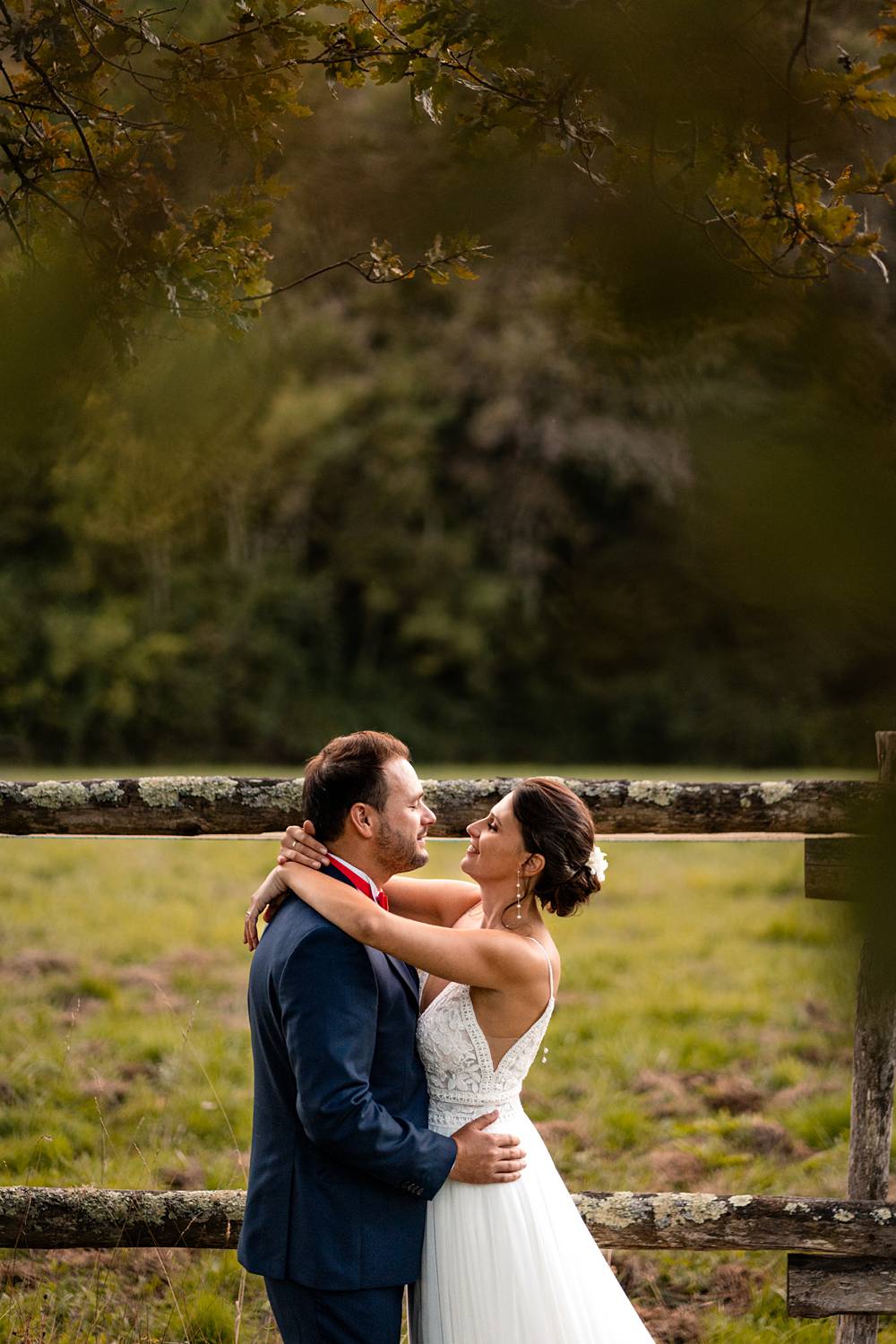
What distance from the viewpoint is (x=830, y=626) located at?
550 mm

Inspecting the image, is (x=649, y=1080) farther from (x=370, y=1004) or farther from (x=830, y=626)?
(x=830, y=626)

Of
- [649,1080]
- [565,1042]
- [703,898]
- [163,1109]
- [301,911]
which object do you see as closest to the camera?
[301,911]

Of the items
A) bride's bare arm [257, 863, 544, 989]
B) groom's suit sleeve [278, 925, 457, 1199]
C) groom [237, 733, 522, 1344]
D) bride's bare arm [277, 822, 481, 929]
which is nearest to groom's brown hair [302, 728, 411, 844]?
groom [237, 733, 522, 1344]

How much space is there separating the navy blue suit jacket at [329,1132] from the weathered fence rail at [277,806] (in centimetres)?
85

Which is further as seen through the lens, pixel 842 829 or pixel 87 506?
pixel 87 506

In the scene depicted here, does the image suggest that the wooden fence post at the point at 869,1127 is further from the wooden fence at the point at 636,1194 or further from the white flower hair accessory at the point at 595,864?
the white flower hair accessory at the point at 595,864

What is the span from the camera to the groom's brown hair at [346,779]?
2582mm

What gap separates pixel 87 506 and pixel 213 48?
5.72 feet

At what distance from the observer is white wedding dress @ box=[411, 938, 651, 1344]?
2.54m

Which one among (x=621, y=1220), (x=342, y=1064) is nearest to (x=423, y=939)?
(x=342, y=1064)

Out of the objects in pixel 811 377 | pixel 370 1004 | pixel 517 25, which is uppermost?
pixel 517 25

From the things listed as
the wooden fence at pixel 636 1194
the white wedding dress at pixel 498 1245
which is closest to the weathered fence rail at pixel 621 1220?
the wooden fence at pixel 636 1194

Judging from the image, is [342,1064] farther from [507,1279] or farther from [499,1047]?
[507,1279]

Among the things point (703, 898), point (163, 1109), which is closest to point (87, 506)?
point (163, 1109)
